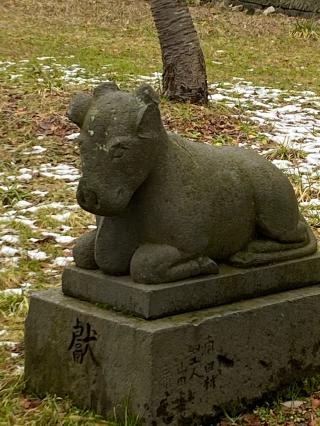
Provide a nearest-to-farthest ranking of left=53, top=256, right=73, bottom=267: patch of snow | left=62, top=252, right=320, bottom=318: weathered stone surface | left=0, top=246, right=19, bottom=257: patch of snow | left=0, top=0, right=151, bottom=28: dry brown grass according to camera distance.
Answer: left=62, top=252, right=320, bottom=318: weathered stone surface → left=53, top=256, right=73, bottom=267: patch of snow → left=0, top=246, right=19, bottom=257: patch of snow → left=0, top=0, right=151, bottom=28: dry brown grass

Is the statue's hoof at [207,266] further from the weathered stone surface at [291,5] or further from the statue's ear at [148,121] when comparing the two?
the weathered stone surface at [291,5]

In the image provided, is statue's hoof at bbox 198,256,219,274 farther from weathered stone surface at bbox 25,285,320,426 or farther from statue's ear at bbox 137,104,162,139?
statue's ear at bbox 137,104,162,139

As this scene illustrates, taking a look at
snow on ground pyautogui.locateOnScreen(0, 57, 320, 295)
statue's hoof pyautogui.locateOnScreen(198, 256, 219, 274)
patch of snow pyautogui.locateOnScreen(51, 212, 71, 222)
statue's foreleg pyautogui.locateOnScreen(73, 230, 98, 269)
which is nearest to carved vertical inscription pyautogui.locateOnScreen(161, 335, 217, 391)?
statue's hoof pyautogui.locateOnScreen(198, 256, 219, 274)

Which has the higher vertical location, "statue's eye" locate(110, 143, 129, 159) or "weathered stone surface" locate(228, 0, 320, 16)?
"statue's eye" locate(110, 143, 129, 159)

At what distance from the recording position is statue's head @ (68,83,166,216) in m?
3.71

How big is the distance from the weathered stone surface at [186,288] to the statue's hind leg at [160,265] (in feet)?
0.10

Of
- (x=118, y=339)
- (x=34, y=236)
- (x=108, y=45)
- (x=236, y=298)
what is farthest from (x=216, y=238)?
(x=108, y=45)

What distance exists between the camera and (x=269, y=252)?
4.26m

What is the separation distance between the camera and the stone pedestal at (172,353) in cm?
373

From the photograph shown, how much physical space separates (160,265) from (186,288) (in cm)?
16

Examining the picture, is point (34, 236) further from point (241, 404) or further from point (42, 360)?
point (241, 404)

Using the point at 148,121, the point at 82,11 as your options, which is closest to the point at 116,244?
the point at 148,121

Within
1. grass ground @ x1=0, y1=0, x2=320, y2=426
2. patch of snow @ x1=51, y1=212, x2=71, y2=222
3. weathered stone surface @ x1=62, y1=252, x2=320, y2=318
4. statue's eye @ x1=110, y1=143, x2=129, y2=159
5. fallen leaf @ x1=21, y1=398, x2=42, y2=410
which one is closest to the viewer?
statue's eye @ x1=110, y1=143, x2=129, y2=159

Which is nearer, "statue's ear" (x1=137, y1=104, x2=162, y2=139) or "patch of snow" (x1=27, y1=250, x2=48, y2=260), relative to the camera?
"statue's ear" (x1=137, y1=104, x2=162, y2=139)
